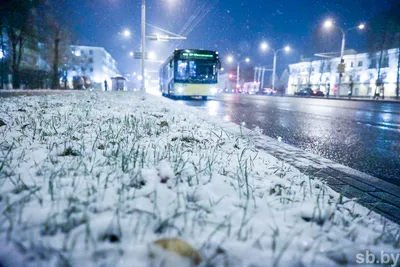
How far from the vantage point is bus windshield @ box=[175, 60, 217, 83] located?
18125 millimetres

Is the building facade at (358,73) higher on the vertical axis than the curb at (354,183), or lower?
higher

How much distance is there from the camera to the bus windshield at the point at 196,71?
18.1m

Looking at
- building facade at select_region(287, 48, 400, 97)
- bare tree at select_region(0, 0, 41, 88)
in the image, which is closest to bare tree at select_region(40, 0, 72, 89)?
bare tree at select_region(0, 0, 41, 88)

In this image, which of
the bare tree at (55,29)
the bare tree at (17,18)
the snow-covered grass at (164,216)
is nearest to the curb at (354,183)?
the snow-covered grass at (164,216)

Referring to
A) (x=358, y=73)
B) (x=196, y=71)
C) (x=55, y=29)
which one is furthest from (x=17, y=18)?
(x=358, y=73)

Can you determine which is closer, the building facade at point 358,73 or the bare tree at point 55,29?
the bare tree at point 55,29

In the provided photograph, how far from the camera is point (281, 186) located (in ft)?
7.41

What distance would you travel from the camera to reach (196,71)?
18.4 meters

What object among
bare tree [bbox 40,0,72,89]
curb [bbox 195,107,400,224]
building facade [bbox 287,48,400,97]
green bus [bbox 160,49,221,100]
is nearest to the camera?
curb [bbox 195,107,400,224]

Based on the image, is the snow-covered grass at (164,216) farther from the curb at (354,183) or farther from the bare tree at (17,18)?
the bare tree at (17,18)

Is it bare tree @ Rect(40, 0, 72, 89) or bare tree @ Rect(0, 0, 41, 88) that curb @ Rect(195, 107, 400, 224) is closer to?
bare tree @ Rect(0, 0, 41, 88)

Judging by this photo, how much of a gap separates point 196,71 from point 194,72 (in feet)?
0.56

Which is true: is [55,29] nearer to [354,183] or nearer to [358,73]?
[354,183]

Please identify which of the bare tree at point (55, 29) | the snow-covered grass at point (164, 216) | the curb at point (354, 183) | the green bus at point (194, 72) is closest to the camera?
the snow-covered grass at point (164, 216)
